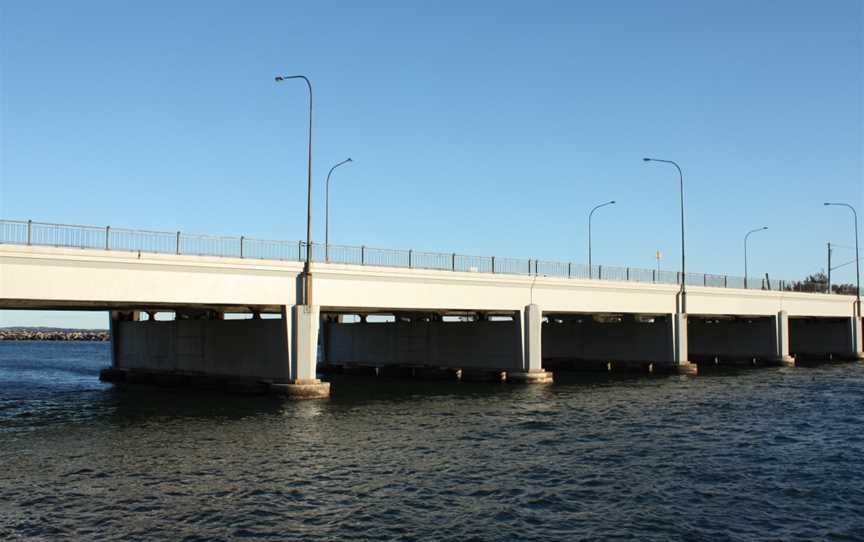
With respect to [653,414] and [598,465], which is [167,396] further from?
[598,465]

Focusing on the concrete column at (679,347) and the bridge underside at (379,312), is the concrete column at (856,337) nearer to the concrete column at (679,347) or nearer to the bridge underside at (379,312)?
the bridge underside at (379,312)

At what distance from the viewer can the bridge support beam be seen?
42.4 m

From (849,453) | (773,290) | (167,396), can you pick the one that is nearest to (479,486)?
(849,453)

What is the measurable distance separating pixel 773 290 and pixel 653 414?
53053 millimetres

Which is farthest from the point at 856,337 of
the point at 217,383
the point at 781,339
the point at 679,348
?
the point at 217,383

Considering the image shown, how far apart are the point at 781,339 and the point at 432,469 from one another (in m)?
68.9

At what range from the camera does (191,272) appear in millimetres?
39719

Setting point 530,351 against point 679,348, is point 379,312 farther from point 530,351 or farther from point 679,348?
point 679,348

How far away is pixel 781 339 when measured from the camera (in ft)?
275

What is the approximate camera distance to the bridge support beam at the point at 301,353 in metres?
42.4

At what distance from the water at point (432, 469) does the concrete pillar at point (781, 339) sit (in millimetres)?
39095

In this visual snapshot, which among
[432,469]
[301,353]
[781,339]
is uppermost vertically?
[301,353]

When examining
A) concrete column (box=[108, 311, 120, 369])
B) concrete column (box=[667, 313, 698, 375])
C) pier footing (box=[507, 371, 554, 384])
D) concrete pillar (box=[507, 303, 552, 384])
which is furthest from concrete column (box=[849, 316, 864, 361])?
concrete column (box=[108, 311, 120, 369])

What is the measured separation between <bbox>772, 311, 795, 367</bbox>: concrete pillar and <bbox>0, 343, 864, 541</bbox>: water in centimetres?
3910
